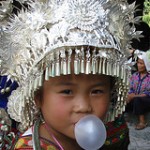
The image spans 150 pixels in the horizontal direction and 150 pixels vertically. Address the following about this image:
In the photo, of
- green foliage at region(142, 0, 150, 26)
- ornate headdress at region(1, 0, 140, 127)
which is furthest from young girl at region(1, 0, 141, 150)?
green foliage at region(142, 0, 150, 26)

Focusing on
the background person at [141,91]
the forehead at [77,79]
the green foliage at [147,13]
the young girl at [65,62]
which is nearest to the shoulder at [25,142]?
the young girl at [65,62]

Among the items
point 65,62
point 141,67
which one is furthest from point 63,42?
point 141,67

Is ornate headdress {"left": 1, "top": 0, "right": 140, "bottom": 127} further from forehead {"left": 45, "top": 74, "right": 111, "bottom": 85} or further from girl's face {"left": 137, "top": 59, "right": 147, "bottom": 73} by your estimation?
girl's face {"left": 137, "top": 59, "right": 147, "bottom": 73}

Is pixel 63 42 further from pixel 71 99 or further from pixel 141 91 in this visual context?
pixel 141 91

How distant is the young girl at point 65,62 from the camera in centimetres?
133

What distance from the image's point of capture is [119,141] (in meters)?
1.87

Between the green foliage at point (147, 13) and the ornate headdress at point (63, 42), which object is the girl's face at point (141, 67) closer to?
the green foliage at point (147, 13)

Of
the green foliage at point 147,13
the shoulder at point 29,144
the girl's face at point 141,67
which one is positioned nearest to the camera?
the shoulder at point 29,144

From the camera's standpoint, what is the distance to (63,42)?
4.36 ft

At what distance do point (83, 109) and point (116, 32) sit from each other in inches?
14.1

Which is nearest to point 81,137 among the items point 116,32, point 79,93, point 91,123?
point 91,123

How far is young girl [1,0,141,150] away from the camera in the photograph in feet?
4.35

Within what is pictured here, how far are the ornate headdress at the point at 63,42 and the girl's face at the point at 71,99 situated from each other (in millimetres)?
45

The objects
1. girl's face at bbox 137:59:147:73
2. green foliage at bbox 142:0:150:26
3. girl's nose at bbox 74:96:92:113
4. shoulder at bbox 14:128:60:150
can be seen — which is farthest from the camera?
girl's face at bbox 137:59:147:73
